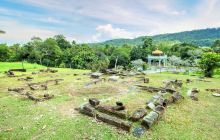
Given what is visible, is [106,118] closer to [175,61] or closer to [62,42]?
[175,61]

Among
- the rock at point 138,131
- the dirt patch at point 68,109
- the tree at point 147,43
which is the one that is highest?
the tree at point 147,43

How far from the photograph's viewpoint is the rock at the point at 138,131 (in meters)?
8.58

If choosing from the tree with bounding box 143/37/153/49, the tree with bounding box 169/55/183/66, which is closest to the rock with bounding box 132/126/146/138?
the tree with bounding box 169/55/183/66

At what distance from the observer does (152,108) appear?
1136 centimetres

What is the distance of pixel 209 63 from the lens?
87.0 ft

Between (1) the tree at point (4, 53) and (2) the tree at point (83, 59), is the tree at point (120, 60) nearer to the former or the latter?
(2) the tree at point (83, 59)

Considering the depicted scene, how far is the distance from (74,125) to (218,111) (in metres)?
7.78

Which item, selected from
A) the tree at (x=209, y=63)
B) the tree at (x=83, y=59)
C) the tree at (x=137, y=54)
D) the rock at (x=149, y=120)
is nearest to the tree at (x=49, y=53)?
the tree at (x=83, y=59)

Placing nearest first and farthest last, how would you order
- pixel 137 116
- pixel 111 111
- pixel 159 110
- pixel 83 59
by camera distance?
pixel 137 116
pixel 111 111
pixel 159 110
pixel 83 59

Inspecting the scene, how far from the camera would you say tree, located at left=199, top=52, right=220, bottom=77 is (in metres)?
25.8

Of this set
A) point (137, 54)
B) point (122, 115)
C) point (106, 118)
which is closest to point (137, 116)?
point (122, 115)

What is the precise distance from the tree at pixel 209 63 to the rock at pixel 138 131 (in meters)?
20.2

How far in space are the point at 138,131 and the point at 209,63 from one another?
2094cm

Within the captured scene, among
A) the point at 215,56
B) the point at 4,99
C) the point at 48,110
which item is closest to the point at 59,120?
the point at 48,110
